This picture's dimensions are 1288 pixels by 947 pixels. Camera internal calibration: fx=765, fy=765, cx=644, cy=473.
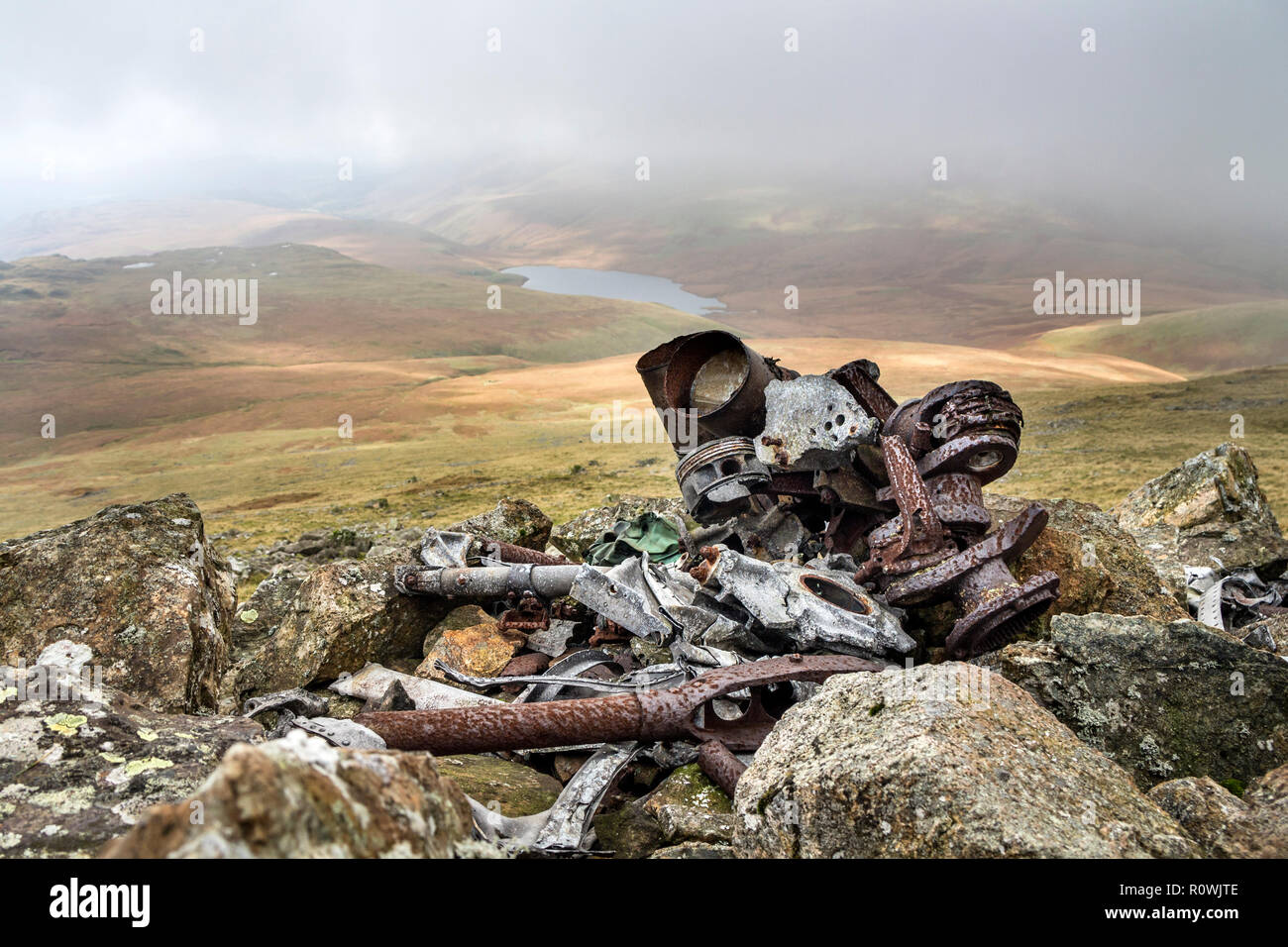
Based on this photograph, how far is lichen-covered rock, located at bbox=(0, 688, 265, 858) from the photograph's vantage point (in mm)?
2787

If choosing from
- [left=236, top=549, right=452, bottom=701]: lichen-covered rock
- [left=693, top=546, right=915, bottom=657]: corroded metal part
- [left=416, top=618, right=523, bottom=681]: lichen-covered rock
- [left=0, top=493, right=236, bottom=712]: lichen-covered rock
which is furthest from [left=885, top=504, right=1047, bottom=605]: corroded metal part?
[left=0, top=493, right=236, bottom=712]: lichen-covered rock

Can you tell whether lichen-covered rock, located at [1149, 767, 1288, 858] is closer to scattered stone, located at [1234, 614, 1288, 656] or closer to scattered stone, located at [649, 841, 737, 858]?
scattered stone, located at [649, 841, 737, 858]

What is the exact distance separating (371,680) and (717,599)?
2.59m

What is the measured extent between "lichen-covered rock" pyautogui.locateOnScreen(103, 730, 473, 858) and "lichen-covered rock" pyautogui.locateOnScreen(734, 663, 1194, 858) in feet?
4.31

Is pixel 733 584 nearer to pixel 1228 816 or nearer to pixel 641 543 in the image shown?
pixel 641 543

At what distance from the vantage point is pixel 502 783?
13.3 ft

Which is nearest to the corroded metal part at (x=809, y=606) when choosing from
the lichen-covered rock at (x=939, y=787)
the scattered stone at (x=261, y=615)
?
the lichen-covered rock at (x=939, y=787)

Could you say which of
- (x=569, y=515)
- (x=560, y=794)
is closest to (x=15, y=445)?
(x=569, y=515)

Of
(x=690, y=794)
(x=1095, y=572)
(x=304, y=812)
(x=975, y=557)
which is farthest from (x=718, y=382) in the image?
(x=304, y=812)

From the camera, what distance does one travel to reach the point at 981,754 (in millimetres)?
2711

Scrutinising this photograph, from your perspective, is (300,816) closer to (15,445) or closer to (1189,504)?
(1189,504)

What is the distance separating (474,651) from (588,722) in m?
2.21

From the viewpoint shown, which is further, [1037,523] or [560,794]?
[1037,523]
